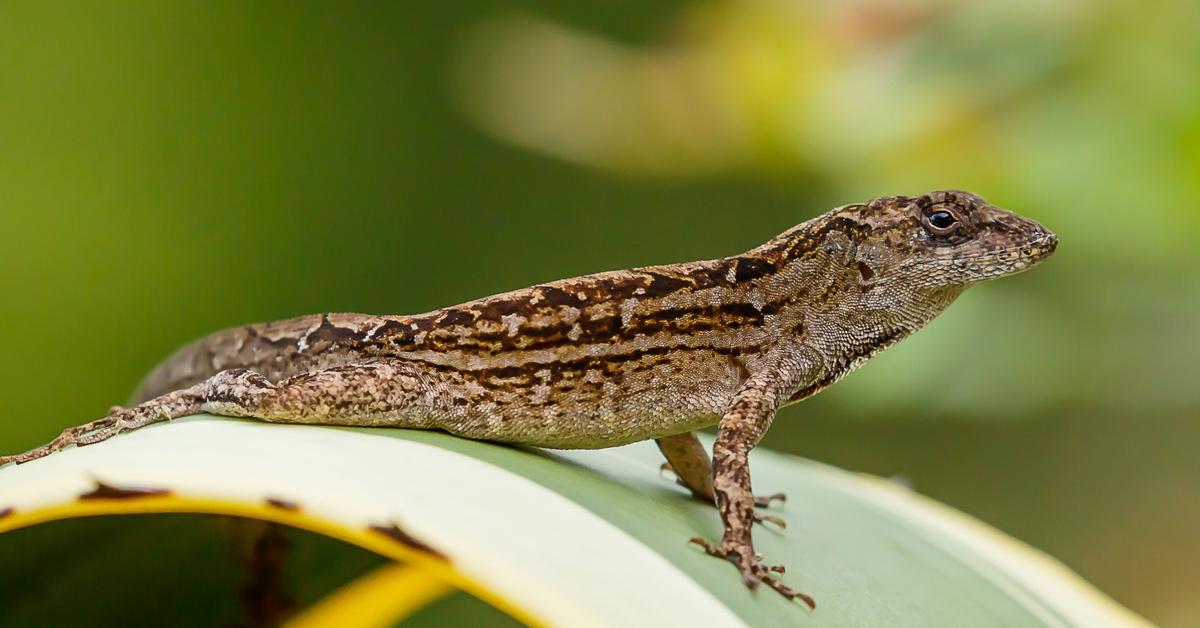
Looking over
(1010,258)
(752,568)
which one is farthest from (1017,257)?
(752,568)

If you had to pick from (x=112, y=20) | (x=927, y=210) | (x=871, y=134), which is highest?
(x=112, y=20)

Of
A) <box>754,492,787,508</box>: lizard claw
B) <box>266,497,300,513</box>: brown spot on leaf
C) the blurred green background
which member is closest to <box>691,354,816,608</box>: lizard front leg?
<box>754,492,787,508</box>: lizard claw

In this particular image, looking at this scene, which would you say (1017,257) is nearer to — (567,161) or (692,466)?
(692,466)

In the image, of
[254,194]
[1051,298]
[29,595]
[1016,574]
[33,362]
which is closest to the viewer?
[29,595]

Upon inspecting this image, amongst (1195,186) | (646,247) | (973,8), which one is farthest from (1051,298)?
(646,247)

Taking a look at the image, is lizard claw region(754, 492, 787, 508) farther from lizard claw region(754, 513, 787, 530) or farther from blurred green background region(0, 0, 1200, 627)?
blurred green background region(0, 0, 1200, 627)

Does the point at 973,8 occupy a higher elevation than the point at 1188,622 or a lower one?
higher

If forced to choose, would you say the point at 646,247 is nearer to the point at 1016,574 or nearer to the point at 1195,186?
the point at 1195,186
